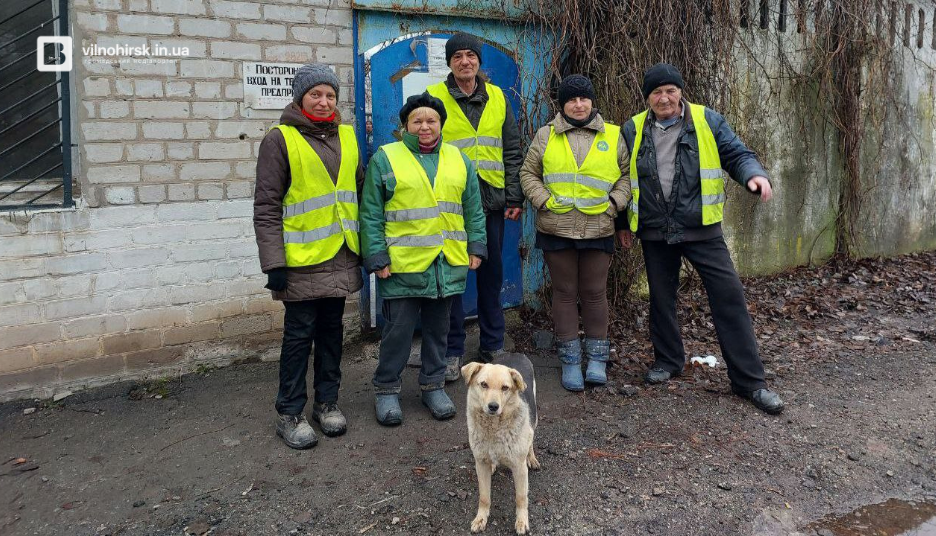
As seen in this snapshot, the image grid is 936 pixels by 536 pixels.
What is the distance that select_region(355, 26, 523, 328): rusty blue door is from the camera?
5.14 m

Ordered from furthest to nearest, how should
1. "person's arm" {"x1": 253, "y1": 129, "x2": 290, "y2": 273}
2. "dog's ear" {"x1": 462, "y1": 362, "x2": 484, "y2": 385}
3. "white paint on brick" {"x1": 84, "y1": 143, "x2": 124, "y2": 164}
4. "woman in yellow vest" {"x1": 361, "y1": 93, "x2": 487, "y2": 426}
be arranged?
"white paint on brick" {"x1": 84, "y1": 143, "x2": 124, "y2": 164}, "woman in yellow vest" {"x1": 361, "y1": 93, "x2": 487, "y2": 426}, "person's arm" {"x1": 253, "y1": 129, "x2": 290, "y2": 273}, "dog's ear" {"x1": 462, "y1": 362, "x2": 484, "y2": 385}

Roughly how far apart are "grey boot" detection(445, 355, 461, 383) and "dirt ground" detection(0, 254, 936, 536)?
100mm

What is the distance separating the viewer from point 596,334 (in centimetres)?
470

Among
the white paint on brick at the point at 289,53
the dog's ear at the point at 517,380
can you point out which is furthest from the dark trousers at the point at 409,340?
the white paint on brick at the point at 289,53

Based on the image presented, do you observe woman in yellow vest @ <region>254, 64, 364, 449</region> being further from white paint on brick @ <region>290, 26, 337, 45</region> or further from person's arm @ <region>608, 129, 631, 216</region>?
person's arm @ <region>608, 129, 631, 216</region>

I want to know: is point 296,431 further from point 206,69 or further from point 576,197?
point 206,69

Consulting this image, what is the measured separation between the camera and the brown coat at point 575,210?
4.43 meters

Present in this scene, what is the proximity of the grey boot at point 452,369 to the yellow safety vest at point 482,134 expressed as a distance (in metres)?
1.30

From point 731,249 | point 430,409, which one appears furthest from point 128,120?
point 731,249

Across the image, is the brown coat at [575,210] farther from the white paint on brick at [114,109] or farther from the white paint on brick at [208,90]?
the white paint on brick at [114,109]

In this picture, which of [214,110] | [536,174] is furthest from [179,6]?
[536,174]

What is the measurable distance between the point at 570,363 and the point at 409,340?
1248mm

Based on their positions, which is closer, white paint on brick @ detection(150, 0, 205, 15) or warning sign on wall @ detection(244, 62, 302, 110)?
white paint on brick @ detection(150, 0, 205, 15)

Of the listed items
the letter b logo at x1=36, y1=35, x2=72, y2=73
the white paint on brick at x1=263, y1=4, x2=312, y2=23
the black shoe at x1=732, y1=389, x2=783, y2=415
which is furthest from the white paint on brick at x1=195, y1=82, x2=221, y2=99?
the black shoe at x1=732, y1=389, x2=783, y2=415
